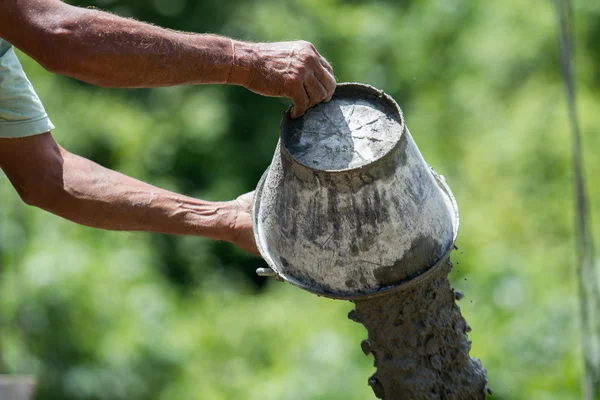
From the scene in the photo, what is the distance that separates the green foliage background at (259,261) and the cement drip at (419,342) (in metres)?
3.20

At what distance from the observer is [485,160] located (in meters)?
8.57

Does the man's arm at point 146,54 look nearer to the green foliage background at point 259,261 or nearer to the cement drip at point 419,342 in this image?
the cement drip at point 419,342

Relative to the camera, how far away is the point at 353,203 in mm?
2604

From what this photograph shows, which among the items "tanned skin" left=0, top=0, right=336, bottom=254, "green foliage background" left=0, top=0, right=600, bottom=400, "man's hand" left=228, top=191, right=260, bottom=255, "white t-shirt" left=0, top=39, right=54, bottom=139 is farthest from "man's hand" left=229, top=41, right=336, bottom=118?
"green foliage background" left=0, top=0, right=600, bottom=400

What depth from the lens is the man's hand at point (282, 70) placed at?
267 cm

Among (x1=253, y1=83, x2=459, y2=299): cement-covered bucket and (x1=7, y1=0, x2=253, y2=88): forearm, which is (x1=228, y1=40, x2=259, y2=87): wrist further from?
(x1=253, y1=83, x2=459, y2=299): cement-covered bucket

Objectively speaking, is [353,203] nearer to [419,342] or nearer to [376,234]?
[376,234]

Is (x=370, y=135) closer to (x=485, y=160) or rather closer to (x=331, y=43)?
(x=485, y=160)

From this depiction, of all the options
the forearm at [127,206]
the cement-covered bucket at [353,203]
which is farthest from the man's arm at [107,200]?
the cement-covered bucket at [353,203]

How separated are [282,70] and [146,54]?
0.36 meters

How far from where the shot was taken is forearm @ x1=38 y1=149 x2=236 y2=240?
3143mm

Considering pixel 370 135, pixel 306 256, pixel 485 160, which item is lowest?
pixel 485 160

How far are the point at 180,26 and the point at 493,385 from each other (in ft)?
19.9

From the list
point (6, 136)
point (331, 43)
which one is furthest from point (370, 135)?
point (331, 43)
